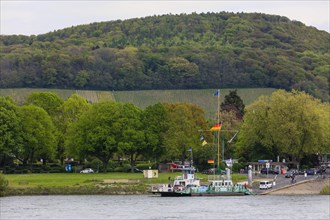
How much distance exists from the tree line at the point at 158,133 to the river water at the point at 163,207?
28062 millimetres

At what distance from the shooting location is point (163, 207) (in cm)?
9881

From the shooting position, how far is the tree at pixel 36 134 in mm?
146625

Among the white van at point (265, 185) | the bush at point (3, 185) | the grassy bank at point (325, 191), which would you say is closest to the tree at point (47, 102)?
the bush at point (3, 185)

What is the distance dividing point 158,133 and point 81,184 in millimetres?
28782

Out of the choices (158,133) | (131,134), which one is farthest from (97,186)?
(158,133)

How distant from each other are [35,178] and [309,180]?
36019 millimetres

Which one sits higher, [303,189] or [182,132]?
[182,132]

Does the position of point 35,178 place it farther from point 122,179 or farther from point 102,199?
point 102,199

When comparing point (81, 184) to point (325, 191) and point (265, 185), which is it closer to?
point (265, 185)

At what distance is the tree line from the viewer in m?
144

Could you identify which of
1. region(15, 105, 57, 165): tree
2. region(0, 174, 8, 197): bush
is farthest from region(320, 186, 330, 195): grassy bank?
region(15, 105, 57, 165): tree

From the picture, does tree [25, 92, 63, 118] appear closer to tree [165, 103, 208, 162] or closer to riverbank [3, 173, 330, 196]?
tree [165, 103, 208, 162]

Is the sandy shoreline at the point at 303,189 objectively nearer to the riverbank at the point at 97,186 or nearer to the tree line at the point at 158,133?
the riverbank at the point at 97,186

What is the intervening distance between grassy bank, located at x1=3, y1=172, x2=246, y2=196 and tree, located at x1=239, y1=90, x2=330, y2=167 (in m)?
13.8
